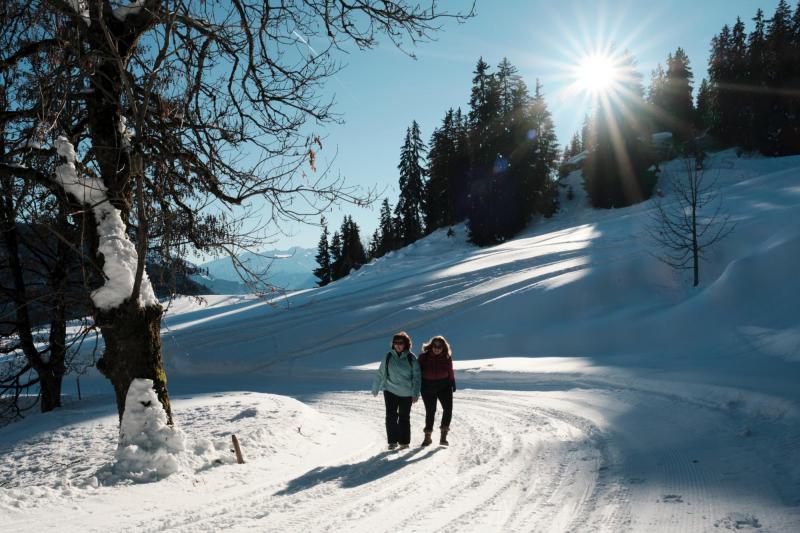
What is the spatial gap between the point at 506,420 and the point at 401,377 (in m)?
2.47

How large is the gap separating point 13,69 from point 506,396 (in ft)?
32.8

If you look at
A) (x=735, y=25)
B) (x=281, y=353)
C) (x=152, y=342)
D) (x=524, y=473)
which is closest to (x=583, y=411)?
(x=524, y=473)

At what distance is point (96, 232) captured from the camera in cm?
623

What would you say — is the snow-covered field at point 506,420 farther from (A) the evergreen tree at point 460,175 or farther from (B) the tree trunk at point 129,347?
(A) the evergreen tree at point 460,175

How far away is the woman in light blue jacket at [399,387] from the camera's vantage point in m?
7.42

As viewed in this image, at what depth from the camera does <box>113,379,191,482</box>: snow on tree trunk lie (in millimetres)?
5820

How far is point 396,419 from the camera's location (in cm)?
752

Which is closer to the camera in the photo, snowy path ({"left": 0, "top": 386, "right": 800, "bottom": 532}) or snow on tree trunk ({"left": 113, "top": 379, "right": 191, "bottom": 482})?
snowy path ({"left": 0, "top": 386, "right": 800, "bottom": 532})

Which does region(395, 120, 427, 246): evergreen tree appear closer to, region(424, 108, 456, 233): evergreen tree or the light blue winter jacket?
region(424, 108, 456, 233): evergreen tree

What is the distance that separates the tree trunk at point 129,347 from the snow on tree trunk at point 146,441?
0.44 feet

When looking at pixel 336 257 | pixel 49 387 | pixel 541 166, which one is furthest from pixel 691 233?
pixel 336 257

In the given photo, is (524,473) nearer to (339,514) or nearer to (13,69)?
(339,514)

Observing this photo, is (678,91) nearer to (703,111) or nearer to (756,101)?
(703,111)

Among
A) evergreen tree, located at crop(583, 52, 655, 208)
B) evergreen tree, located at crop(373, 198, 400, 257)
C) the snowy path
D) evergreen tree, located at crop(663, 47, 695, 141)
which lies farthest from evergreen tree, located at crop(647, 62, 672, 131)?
the snowy path
